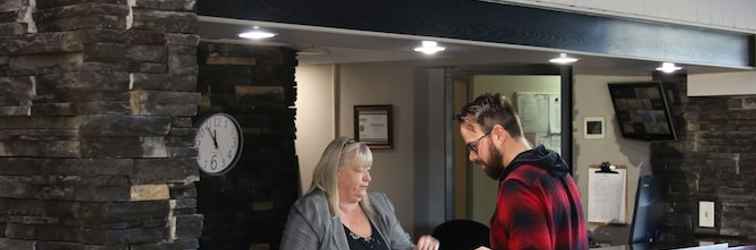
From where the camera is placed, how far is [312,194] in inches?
188

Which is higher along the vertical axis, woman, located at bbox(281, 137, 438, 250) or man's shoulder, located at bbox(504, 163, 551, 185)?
man's shoulder, located at bbox(504, 163, 551, 185)

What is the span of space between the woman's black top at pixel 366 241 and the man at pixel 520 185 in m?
1.26

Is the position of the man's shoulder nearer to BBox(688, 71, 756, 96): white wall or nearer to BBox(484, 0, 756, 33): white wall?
BBox(484, 0, 756, 33): white wall

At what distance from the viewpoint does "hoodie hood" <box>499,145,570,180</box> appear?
11.1 feet

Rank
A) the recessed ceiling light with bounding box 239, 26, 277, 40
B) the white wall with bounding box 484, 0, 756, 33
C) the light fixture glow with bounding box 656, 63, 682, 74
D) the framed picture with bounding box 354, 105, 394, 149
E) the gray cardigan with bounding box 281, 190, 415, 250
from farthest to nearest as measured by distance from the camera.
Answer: the framed picture with bounding box 354, 105, 394, 149 < the light fixture glow with bounding box 656, 63, 682, 74 < the white wall with bounding box 484, 0, 756, 33 < the gray cardigan with bounding box 281, 190, 415, 250 < the recessed ceiling light with bounding box 239, 26, 277, 40

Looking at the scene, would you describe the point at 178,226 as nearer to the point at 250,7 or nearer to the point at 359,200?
the point at 250,7

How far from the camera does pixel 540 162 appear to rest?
3395 millimetres

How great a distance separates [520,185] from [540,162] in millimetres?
100

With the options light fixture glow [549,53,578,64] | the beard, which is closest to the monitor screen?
light fixture glow [549,53,578,64]

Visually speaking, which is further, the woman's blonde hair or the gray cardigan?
the woman's blonde hair

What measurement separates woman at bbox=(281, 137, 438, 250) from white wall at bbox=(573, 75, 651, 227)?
3603 millimetres

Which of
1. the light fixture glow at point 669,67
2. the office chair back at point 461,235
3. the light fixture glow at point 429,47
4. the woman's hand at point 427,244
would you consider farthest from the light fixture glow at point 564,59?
the woman's hand at point 427,244

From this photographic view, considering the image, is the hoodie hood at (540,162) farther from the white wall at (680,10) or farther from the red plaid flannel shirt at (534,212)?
the white wall at (680,10)

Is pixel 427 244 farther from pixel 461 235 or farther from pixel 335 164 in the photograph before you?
pixel 461 235
